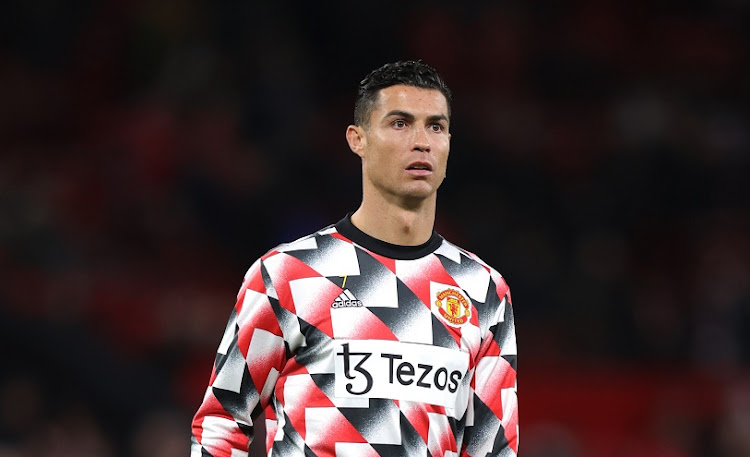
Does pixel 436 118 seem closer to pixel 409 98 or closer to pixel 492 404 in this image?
pixel 409 98

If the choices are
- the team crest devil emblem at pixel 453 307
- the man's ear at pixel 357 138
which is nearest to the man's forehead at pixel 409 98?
the man's ear at pixel 357 138

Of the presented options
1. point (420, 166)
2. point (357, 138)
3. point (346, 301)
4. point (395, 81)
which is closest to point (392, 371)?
point (346, 301)

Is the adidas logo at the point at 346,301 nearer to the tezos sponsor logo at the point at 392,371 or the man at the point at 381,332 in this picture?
the man at the point at 381,332

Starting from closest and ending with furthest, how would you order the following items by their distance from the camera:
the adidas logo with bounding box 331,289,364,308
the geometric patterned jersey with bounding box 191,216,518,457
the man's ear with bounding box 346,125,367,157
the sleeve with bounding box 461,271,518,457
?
the geometric patterned jersey with bounding box 191,216,518,457 < the adidas logo with bounding box 331,289,364,308 < the sleeve with bounding box 461,271,518,457 < the man's ear with bounding box 346,125,367,157

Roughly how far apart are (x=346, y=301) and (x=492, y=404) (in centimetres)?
58

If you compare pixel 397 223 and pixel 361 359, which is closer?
pixel 361 359

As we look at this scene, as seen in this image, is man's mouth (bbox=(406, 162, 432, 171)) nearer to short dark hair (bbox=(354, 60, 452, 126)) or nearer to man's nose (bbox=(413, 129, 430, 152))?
man's nose (bbox=(413, 129, 430, 152))

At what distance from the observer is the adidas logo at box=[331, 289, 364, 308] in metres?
3.67

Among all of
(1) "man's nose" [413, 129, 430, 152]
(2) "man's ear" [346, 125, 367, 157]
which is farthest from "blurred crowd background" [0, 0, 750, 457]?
(1) "man's nose" [413, 129, 430, 152]

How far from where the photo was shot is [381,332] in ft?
11.9

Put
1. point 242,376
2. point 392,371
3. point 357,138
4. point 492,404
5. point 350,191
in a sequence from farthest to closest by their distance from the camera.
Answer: point 350,191, point 357,138, point 492,404, point 242,376, point 392,371
